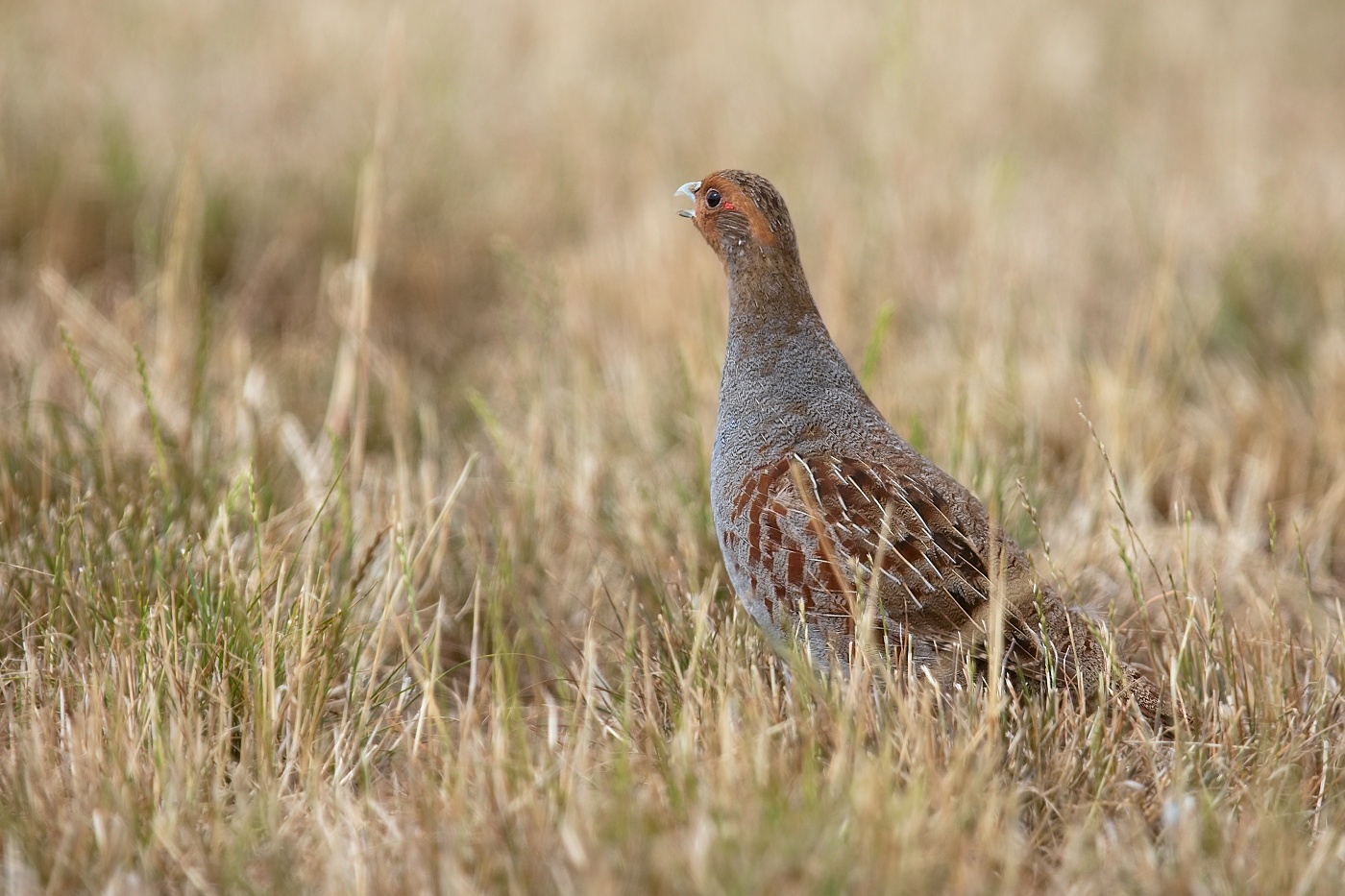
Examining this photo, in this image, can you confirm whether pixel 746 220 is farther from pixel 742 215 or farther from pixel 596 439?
pixel 596 439

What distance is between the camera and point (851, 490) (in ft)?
8.13

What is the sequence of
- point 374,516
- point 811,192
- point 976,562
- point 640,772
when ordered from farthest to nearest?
point 811,192 < point 374,516 < point 976,562 < point 640,772

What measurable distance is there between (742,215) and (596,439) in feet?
4.44

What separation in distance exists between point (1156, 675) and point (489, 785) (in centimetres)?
158

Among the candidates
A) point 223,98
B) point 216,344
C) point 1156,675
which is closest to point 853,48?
point 223,98

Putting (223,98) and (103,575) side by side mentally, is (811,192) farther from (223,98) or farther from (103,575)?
(103,575)

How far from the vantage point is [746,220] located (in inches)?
111

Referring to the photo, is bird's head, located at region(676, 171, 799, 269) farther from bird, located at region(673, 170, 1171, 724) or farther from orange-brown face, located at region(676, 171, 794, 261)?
bird, located at region(673, 170, 1171, 724)

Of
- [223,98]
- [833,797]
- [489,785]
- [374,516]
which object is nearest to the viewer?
[833,797]

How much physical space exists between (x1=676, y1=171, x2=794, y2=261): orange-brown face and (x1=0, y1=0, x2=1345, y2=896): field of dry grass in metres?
0.61

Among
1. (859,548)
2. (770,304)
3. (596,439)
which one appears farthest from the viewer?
(596,439)

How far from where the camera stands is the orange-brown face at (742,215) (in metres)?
2.80

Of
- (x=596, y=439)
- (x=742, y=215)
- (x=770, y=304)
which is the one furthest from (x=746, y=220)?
(x=596, y=439)

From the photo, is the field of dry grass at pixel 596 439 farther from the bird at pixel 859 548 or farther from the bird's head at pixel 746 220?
the bird's head at pixel 746 220
